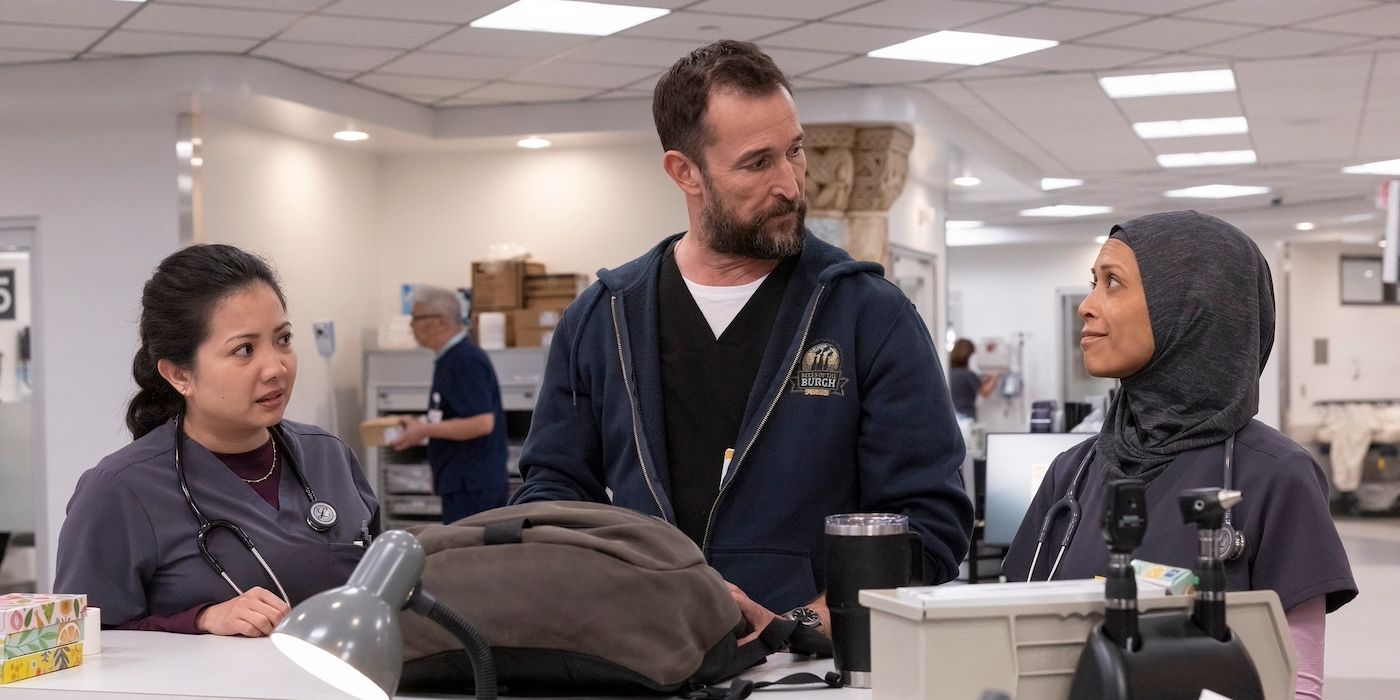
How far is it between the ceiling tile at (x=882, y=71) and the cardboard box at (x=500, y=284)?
2257 mm

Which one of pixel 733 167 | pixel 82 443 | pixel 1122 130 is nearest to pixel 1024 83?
pixel 1122 130

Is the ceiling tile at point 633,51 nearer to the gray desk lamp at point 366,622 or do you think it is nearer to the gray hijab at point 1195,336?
the gray hijab at point 1195,336

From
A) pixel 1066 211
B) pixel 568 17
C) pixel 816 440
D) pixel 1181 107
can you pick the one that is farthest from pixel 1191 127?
pixel 816 440

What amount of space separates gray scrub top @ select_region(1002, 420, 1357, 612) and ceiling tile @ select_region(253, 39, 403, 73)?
19.4 ft

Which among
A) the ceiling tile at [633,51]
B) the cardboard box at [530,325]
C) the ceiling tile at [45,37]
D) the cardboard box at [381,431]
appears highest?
the ceiling tile at [633,51]

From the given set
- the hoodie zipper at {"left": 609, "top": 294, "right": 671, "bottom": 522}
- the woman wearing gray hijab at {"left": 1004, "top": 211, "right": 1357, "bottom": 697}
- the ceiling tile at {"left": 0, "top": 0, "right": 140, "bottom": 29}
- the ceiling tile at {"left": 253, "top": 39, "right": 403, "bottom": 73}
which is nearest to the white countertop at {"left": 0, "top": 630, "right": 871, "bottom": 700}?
the hoodie zipper at {"left": 609, "top": 294, "right": 671, "bottom": 522}

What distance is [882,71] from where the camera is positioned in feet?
27.1

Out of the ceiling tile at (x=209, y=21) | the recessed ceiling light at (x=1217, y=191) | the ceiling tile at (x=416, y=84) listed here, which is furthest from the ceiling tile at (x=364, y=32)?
the recessed ceiling light at (x=1217, y=191)

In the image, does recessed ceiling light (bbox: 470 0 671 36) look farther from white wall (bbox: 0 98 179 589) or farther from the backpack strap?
the backpack strap

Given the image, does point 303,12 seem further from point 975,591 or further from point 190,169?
point 975,591

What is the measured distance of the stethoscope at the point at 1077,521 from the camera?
193 centimetres

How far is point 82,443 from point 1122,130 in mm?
7179

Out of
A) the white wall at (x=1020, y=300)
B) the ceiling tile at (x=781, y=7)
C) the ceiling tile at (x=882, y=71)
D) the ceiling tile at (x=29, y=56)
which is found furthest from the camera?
the white wall at (x=1020, y=300)

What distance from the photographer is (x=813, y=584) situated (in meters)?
2.22
